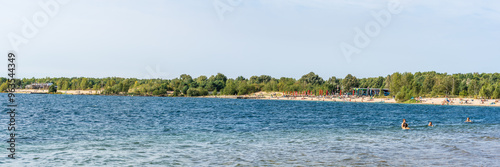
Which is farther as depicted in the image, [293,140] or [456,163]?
[293,140]

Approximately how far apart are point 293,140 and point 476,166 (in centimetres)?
1398

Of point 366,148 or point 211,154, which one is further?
point 366,148

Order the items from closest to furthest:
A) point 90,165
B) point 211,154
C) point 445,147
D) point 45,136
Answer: point 90,165, point 211,154, point 445,147, point 45,136

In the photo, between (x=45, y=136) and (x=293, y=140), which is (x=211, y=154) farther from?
(x=45, y=136)

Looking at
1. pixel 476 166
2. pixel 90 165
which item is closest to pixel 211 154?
pixel 90 165

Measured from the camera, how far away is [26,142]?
2861 cm

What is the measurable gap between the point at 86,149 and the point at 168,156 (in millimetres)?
5986

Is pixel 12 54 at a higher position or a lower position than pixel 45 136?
higher

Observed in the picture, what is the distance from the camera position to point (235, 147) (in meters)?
27.9

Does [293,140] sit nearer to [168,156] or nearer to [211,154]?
[211,154]

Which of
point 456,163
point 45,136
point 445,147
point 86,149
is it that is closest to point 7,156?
point 86,149

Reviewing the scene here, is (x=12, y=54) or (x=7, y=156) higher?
(x=12, y=54)

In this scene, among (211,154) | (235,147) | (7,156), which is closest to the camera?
(7,156)

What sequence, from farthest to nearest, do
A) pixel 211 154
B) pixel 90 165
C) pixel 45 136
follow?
pixel 45 136 < pixel 211 154 < pixel 90 165
